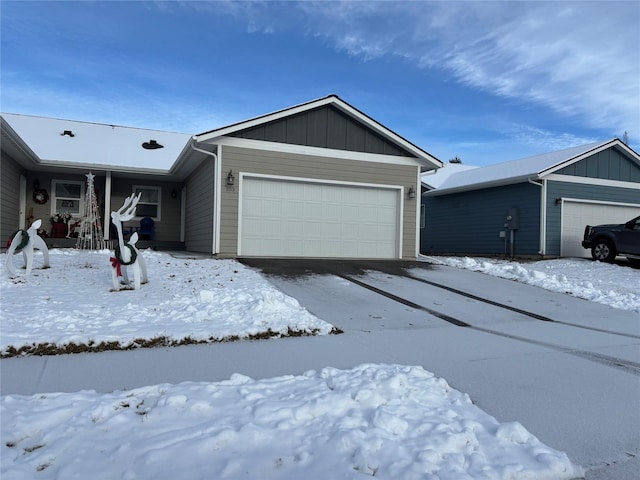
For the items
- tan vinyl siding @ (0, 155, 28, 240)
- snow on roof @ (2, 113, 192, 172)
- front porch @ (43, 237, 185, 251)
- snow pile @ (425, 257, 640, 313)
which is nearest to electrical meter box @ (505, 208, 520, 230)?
snow pile @ (425, 257, 640, 313)

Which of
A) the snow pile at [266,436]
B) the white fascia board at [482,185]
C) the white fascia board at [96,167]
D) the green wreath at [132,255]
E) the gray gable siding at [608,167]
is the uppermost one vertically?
the gray gable siding at [608,167]

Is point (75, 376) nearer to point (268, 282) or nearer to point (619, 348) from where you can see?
point (268, 282)

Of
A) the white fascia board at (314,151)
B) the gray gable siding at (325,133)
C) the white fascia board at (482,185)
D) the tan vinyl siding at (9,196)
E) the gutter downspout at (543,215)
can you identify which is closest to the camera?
the white fascia board at (314,151)

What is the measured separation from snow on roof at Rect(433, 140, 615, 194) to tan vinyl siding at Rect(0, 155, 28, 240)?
49.2ft

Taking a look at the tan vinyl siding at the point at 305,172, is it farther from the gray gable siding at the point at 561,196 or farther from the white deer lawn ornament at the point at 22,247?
the gray gable siding at the point at 561,196

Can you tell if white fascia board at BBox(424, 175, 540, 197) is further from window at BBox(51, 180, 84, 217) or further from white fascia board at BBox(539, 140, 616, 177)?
window at BBox(51, 180, 84, 217)

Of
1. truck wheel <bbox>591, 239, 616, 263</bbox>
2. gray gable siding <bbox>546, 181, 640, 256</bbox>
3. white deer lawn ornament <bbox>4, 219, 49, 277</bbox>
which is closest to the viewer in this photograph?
white deer lawn ornament <bbox>4, 219, 49, 277</bbox>

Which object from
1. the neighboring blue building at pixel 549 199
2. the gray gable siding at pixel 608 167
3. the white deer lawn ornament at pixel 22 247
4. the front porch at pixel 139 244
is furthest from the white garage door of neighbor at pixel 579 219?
the white deer lawn ornament at pixel 22 247

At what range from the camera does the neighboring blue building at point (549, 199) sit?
15125 mm

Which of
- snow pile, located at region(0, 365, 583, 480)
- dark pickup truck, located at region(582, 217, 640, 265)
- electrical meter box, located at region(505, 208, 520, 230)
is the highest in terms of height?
electrical meter box, located at region(505, 208, 520, 230)

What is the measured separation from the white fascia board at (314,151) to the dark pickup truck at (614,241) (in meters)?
5.82

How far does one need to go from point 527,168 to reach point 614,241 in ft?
13.3

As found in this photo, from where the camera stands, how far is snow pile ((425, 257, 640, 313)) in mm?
8585

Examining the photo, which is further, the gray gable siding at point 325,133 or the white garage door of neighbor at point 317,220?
the gray gable siding at point 325,133
